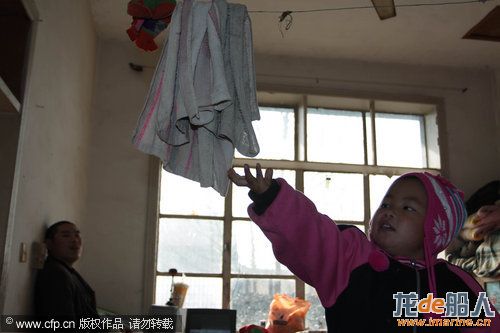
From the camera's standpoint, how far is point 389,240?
140 centimetres

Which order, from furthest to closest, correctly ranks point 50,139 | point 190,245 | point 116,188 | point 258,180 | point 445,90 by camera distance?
point 445,90 < point 190,245 < point 116,188 < point 50,139 < point 258,180

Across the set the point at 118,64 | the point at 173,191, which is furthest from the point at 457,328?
the point at 118,64

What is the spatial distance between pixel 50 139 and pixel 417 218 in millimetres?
1997

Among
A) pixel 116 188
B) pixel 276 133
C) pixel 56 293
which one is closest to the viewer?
pixel 56 293

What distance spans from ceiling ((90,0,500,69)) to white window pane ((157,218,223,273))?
60.3 inches

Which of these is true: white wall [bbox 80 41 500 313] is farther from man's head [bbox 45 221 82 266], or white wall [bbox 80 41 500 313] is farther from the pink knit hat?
the pink knit hat

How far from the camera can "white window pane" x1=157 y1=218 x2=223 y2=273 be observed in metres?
4.02

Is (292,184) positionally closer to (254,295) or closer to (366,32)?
(254,295)

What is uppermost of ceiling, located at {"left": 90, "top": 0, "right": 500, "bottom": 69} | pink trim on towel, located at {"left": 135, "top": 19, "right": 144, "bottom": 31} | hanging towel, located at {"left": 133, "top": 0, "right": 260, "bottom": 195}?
ceiling, located at {"left": 90, "top": 0, "right": 500, "bottom": 69}

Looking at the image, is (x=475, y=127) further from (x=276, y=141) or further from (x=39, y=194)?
(x=39, y=194)

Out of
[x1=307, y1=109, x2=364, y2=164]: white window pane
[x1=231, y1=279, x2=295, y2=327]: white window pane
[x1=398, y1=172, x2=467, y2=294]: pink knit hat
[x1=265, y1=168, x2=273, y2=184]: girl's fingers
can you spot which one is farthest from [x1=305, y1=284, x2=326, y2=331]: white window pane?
[x1=265, y1=168, x2=273, y2=184]: girl's fingers

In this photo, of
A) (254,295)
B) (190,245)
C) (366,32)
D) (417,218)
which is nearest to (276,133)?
(366,32)

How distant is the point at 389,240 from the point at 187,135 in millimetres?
636

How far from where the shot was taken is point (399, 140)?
4578mm
